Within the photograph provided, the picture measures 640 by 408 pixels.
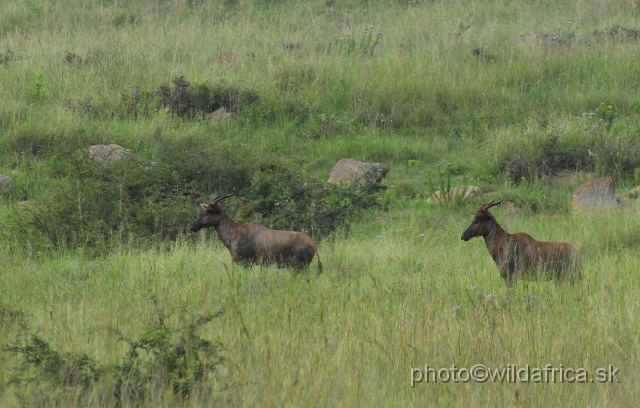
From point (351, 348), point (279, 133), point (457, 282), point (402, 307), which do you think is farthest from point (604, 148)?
point (351, 348)

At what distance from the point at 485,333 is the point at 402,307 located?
82cm

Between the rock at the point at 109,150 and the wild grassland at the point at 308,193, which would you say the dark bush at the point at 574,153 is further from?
the rock at the point at 109,150

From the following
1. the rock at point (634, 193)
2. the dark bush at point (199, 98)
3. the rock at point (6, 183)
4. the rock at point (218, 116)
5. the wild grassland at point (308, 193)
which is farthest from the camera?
the dark bush at point (199, 98)

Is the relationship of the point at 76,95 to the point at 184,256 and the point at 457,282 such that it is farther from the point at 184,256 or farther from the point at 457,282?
the point at 457,282

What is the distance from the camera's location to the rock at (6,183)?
40.7 feet

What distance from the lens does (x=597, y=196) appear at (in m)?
11.3

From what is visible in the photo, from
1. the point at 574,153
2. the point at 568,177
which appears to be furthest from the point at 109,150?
the point at 574,153

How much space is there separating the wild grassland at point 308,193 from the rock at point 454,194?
0.24 meters

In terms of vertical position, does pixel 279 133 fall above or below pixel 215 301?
below

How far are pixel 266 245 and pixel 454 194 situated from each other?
4.41 m

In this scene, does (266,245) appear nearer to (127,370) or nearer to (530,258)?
(530,258)

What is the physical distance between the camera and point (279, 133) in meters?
14.8

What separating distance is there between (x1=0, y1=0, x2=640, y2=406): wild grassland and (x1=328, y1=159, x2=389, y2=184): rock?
0.35 meters

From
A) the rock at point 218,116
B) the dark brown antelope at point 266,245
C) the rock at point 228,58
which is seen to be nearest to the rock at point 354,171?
the rock at point 218,116
